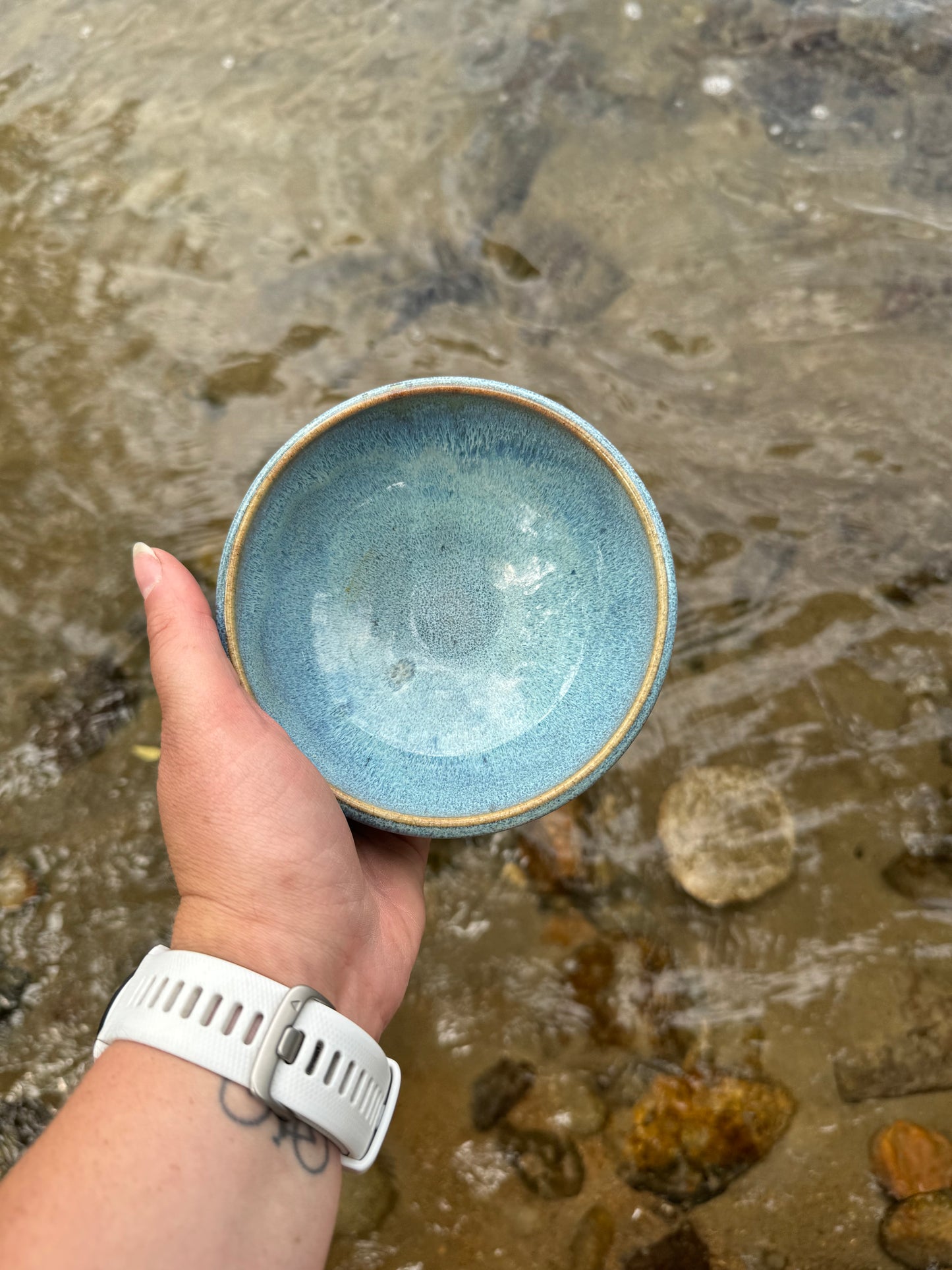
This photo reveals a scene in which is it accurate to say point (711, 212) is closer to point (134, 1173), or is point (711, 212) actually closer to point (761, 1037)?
point (761, 1037)

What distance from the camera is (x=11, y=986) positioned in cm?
249

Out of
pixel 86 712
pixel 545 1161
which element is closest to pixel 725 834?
pixel 545 1161

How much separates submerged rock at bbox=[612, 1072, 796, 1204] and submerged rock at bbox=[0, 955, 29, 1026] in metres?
1.83

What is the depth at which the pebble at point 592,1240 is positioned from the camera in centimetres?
236

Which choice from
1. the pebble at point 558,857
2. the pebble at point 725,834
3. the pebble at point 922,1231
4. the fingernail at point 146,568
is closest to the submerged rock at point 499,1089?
the pebble at point 558,857

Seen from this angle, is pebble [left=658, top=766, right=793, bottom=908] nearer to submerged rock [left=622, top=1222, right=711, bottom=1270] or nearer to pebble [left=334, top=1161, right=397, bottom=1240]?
submerged rock [left=622, top=1222, right=711, bottom=1270]

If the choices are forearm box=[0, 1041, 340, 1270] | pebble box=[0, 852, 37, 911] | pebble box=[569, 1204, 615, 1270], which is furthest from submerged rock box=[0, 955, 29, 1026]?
pebble box=[569, 1204, 615, 1270]

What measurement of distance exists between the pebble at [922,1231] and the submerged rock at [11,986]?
104 inches

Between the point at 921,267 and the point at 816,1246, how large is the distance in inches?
126

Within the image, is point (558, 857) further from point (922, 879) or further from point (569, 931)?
point (922, 879)

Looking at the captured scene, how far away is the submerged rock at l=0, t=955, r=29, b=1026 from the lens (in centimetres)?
248

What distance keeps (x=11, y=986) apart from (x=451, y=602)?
179cm

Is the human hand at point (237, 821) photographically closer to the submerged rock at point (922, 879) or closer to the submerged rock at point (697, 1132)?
the submerged rock at point (697, 1132)

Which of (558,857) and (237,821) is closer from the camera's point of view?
(237,821)
